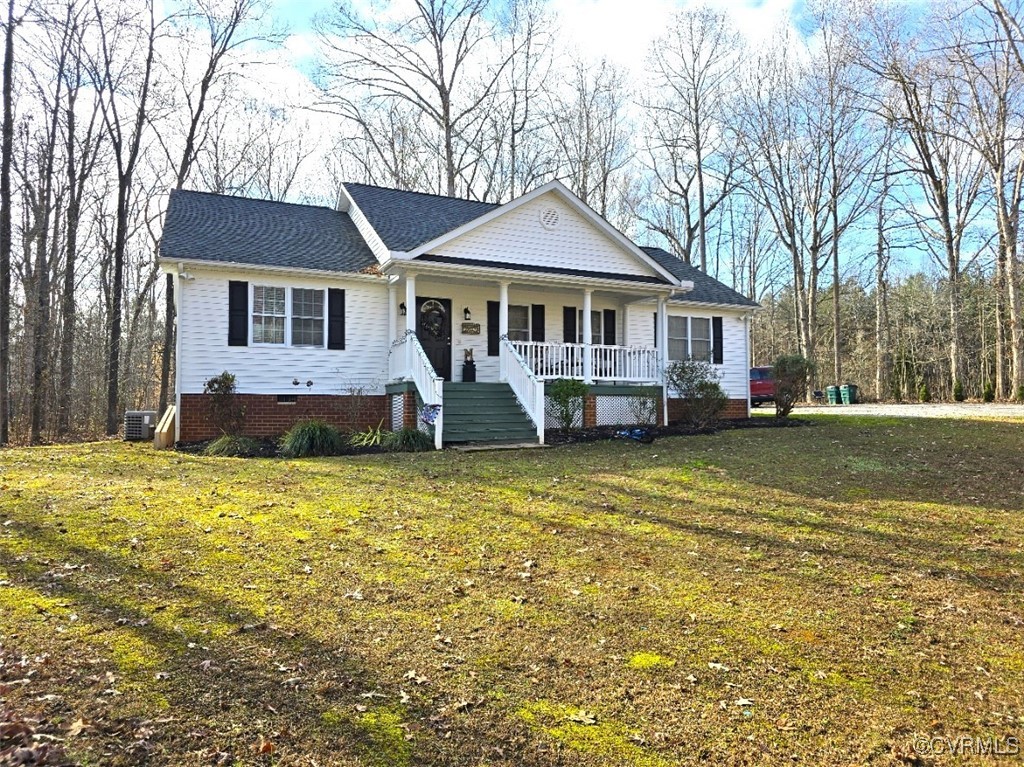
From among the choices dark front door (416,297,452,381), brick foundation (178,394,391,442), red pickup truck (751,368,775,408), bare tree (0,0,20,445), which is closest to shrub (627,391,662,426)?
dark front door (416,297,452,381)

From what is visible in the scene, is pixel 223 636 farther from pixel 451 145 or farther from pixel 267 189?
pixel 267 189

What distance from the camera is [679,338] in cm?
1803

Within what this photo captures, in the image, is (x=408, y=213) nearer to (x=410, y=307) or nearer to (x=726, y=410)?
(x=410, y=307)

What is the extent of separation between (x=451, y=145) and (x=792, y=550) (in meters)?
25.2

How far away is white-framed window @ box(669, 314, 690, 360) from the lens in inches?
704

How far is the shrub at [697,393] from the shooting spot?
15047mm

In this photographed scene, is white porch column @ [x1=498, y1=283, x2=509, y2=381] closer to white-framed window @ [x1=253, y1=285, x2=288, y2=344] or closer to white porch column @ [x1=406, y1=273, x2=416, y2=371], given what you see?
white porch column @ [x1=406, y1=273, x2=416, y2=371]

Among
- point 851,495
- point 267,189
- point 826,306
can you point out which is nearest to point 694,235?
point 826,306

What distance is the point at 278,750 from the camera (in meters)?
2.64

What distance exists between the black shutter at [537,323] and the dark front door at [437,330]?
7.44ft

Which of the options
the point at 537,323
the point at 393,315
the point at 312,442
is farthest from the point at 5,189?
the point at 537,323

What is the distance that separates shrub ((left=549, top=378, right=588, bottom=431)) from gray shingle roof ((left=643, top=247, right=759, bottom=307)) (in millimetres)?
5536

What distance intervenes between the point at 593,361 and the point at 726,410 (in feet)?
16.5

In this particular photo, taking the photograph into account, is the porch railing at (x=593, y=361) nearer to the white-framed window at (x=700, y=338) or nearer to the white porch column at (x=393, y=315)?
the white-framed window at (x=700, y=338)
